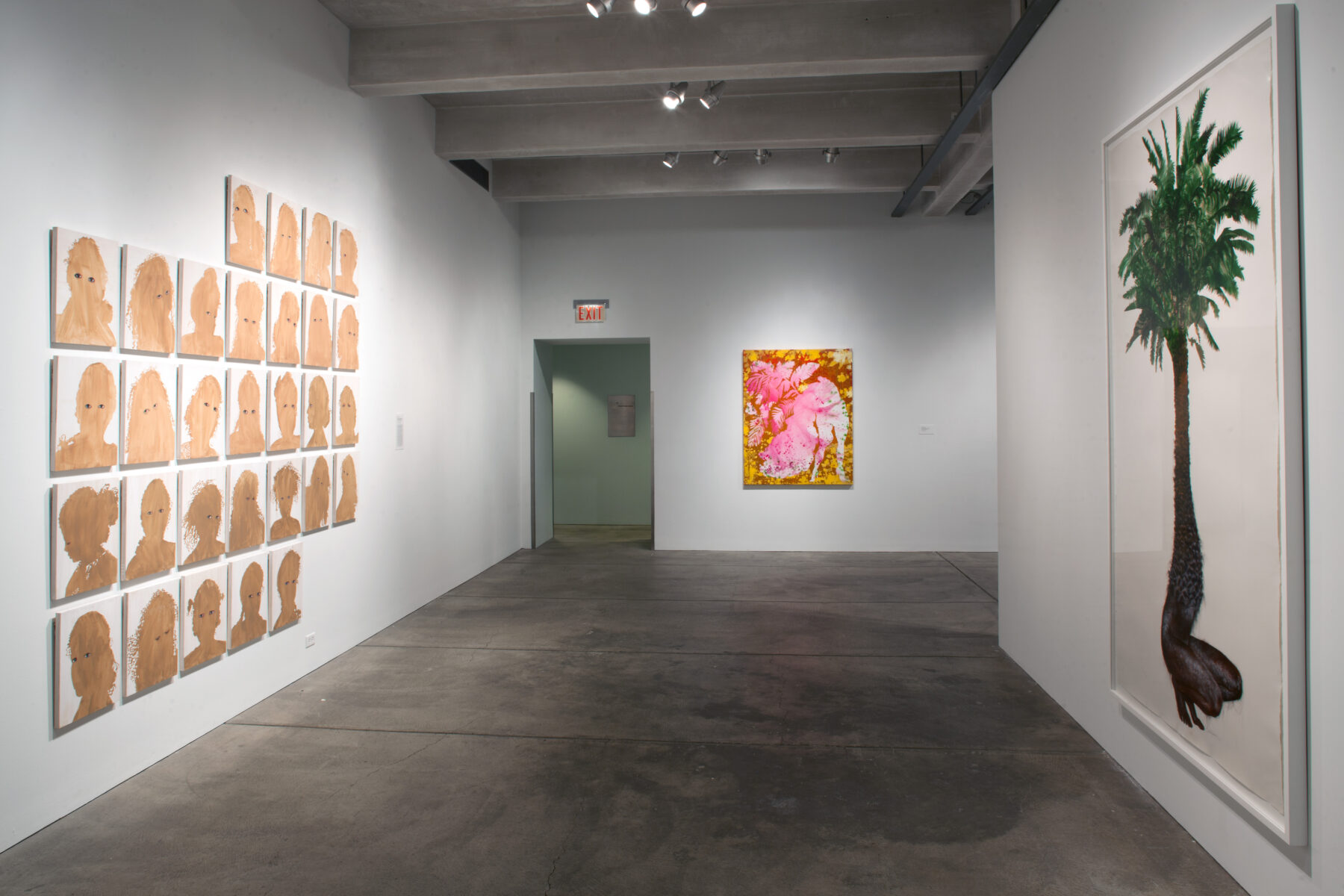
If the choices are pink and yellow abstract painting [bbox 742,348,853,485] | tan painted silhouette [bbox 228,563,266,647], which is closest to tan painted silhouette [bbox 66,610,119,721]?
tan painted silhouette [bbox 228,563,266,647]

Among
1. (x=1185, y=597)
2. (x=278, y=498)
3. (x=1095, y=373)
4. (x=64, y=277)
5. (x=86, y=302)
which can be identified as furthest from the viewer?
(x=278, y=498)

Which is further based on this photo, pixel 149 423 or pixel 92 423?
pixel 149 423

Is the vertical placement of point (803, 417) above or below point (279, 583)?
above

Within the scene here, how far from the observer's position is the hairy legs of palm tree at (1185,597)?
95.5 inches

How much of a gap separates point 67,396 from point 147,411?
1.24 feet

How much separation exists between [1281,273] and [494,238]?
6.91 meters

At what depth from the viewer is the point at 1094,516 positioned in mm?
3285

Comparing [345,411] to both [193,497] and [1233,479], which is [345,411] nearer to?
[193,497]

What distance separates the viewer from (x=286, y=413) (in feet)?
13.5

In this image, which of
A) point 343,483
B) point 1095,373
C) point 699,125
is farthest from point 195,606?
point 699,125

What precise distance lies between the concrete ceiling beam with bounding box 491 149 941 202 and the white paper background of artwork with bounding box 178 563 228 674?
5.20 metres

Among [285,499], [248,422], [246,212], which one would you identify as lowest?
[285,499]

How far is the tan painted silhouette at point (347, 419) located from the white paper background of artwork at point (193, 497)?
3.44ft

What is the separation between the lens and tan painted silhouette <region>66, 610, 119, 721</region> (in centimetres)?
282
